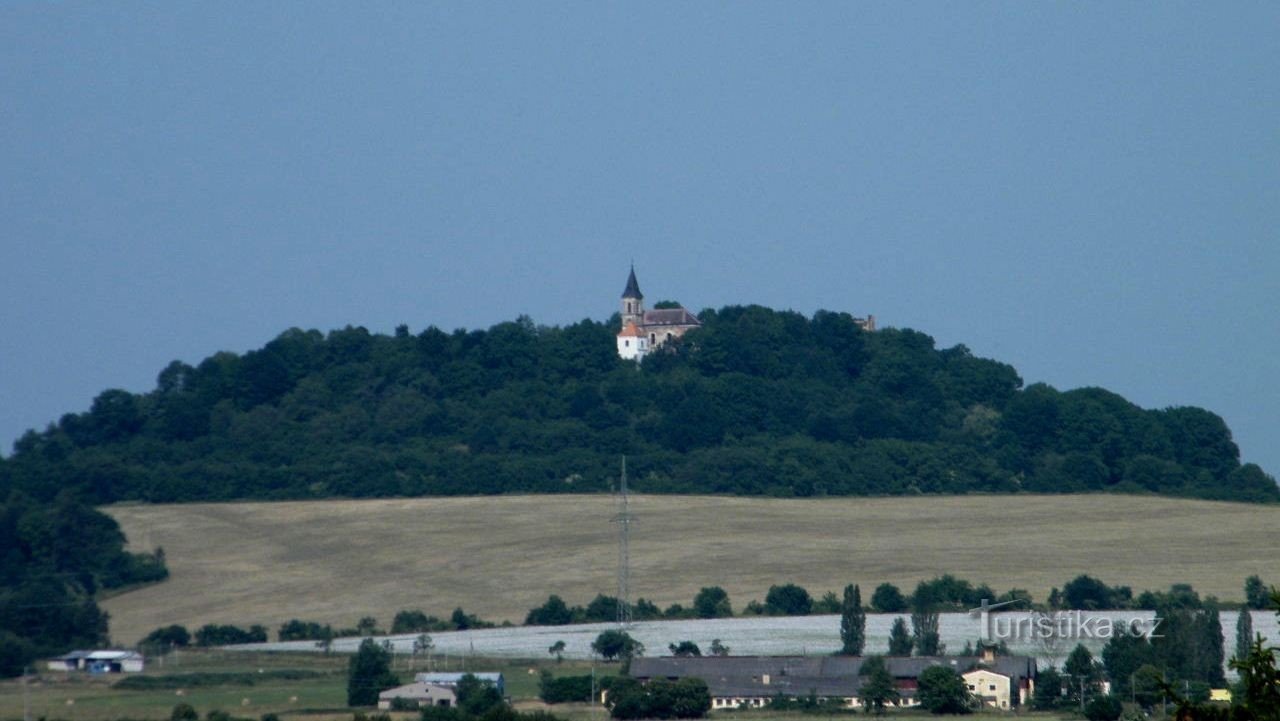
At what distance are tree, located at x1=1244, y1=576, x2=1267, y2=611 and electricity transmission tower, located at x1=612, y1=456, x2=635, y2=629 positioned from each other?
17828mm

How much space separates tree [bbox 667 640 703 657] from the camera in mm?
46219

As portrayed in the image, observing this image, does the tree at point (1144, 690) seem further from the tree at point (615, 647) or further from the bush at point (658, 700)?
the tree at point (615, 647)

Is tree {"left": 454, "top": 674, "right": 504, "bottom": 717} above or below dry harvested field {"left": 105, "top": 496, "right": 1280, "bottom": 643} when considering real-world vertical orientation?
below

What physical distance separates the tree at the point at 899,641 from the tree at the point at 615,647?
619 centimetres

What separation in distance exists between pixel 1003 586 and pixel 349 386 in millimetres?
51741

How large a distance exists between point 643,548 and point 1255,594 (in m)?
22.1

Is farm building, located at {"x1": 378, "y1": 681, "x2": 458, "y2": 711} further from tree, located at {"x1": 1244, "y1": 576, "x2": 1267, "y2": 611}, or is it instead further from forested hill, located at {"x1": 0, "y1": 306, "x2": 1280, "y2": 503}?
forested hill, located at {"x1": 0, "y1": 306, "x2": 1280, "y2": 503}

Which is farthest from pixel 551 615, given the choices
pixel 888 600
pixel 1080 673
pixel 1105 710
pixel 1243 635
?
pixel 1105 710

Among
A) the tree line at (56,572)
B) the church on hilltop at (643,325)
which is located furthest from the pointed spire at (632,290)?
the tree line at (56,572)

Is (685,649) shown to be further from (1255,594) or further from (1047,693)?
(1255,594)

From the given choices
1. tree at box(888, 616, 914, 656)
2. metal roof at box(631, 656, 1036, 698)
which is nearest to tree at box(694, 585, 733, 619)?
tree at box(888, 616, 914, 656)

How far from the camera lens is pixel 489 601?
194ft

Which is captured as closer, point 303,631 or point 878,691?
point 878,691

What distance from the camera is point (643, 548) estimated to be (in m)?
68.3
